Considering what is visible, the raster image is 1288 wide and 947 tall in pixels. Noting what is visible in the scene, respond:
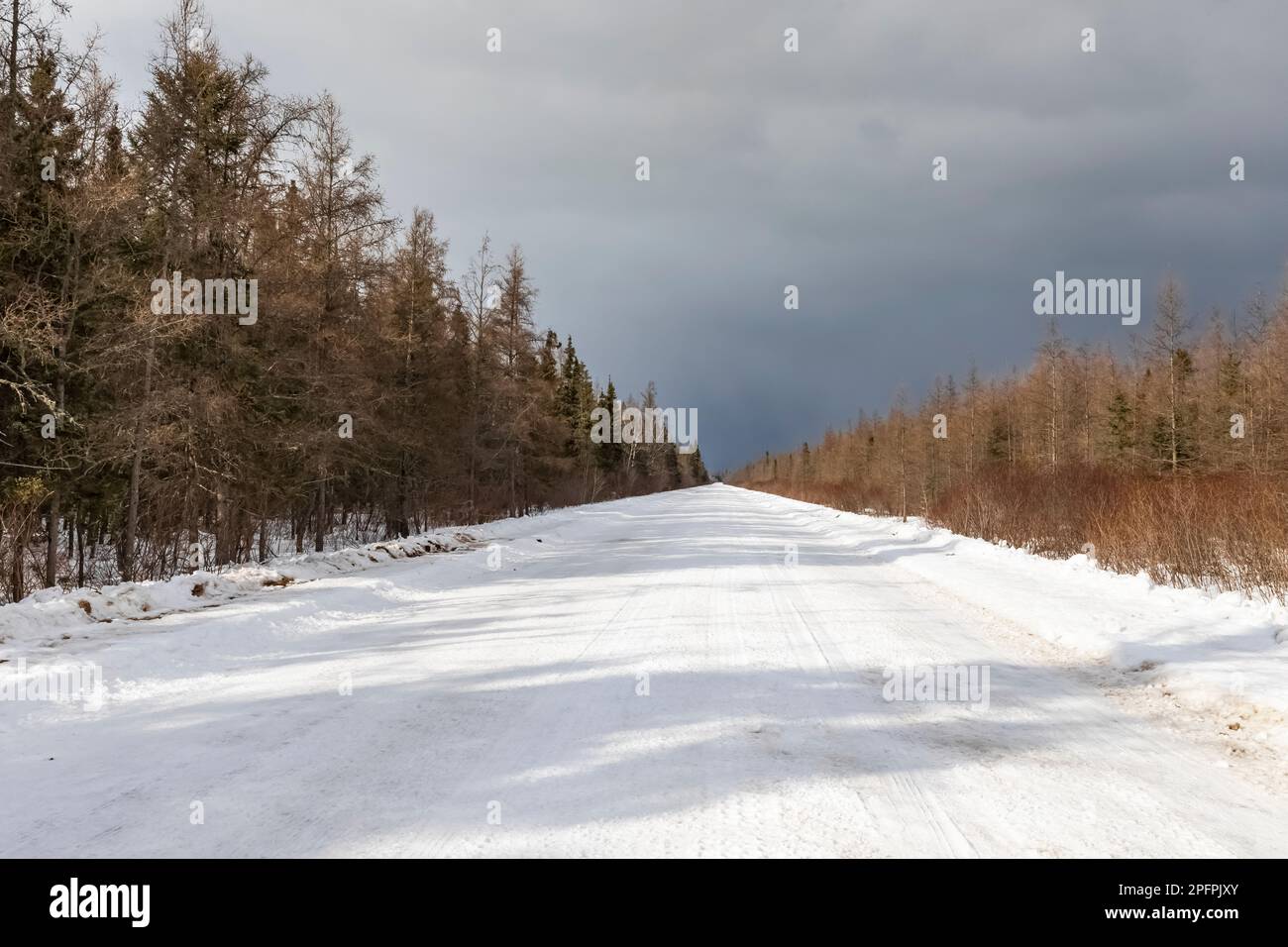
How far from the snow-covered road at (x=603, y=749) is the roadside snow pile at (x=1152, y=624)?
421 millimetres

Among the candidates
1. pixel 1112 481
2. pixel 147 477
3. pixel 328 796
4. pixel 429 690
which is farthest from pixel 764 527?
pixel 328 796

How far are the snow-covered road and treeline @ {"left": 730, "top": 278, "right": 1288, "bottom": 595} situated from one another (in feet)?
17.5

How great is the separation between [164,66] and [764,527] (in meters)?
23.3

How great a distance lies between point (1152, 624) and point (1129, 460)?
36161mm

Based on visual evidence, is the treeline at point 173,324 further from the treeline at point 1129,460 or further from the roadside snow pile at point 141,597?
the treeline at point 1129,460

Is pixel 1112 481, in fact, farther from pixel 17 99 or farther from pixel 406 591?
pixel 17 99

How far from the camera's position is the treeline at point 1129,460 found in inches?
452

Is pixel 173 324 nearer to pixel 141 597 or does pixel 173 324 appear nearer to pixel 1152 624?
pixel 141 597

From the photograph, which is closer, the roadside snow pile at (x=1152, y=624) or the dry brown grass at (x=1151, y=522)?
the roadside snow pile at (x=1152, y=624)

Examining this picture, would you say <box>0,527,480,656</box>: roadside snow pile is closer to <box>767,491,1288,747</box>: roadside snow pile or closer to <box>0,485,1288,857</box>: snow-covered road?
<box>0,485,1288,857</box>: snow-covered road

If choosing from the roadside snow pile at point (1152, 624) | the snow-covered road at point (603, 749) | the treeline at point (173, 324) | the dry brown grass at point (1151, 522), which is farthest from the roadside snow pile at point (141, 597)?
the dry brown grass at point (1151, 522)

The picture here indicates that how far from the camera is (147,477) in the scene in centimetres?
1402

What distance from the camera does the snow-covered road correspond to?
10.6 feet

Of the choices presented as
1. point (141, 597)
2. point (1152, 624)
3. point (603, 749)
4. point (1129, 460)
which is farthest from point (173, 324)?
point (1129, 460)
